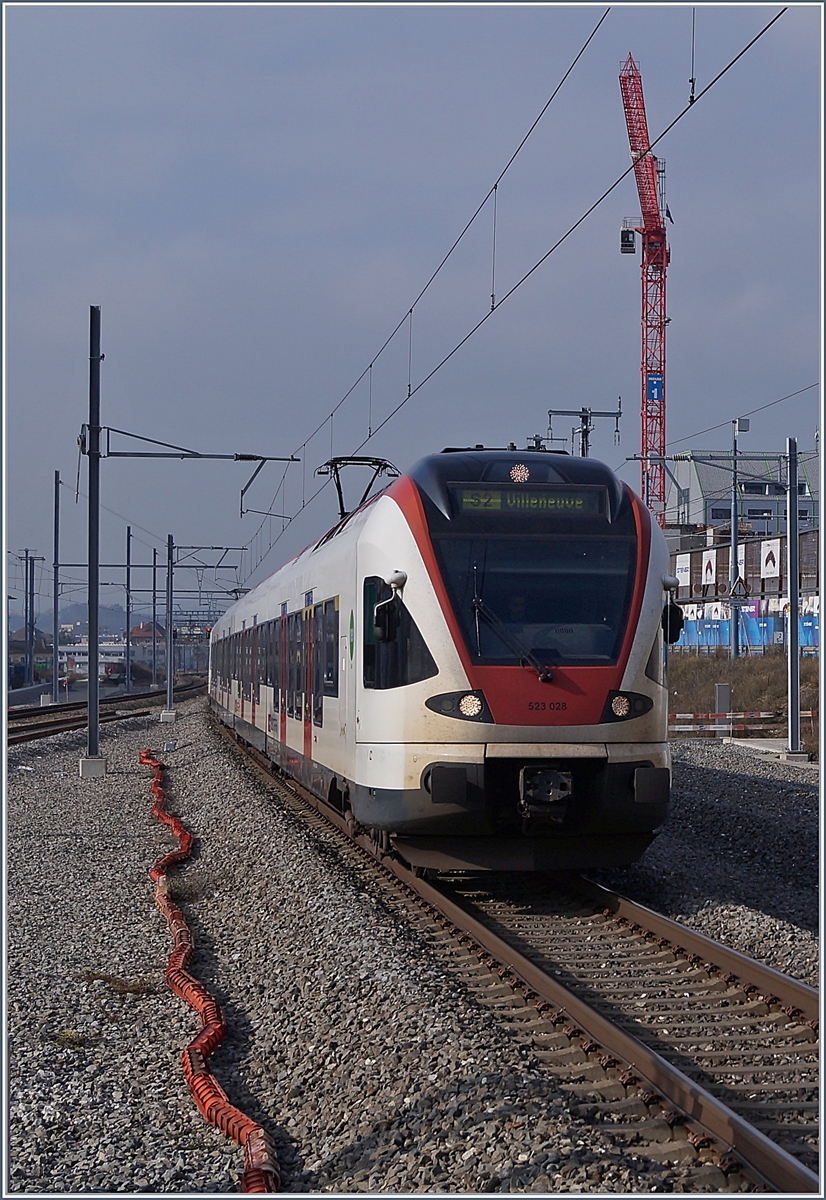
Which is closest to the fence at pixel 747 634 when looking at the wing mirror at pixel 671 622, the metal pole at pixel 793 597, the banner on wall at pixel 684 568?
the banner on wall at pixel 684 568

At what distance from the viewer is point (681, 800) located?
16.1 m

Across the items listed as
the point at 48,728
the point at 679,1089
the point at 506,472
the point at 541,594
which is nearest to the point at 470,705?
the point at 541,594

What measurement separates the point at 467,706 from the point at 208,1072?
3.48m

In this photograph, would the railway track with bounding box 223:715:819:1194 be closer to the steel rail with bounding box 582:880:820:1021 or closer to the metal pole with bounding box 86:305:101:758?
the steel rail with bounding box 582:880:820:1021

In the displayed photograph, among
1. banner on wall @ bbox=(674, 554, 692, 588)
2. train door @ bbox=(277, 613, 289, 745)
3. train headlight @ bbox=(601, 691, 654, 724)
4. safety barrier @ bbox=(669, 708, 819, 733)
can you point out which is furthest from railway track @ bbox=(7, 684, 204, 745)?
banner on wall @ bbox=(674, 554, 692, 588)

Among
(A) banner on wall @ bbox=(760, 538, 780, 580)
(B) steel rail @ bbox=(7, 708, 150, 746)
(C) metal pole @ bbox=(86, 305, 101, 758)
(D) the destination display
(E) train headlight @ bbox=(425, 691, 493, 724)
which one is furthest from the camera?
(A) banner on wall @ bbox=(760, 538, 780, 580)

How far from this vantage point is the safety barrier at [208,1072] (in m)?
4.90

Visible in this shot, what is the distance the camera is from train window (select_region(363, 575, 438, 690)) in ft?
30.2

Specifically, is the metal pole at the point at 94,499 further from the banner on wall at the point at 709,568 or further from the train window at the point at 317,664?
the banner on wall at the point at 709,568

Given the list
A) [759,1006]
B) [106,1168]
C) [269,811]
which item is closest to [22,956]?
[106,1168]

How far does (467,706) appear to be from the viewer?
29.5 feet

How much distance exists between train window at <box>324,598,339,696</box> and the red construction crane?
55408 millimetres

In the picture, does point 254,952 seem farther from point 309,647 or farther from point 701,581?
point 701,581

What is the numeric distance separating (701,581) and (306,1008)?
54000 mm
